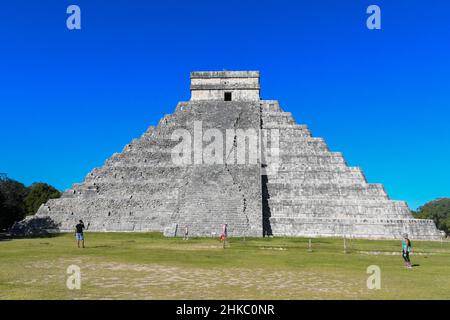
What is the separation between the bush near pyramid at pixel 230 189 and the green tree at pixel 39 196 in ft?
56.6

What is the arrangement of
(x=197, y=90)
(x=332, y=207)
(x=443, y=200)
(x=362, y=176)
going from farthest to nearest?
(x=443, y=200)
(x=197, y=90)
(x=362, y=176)
(x=332, y=207)

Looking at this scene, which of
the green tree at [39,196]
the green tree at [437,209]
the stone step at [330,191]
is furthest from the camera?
the green tree at [437,209]

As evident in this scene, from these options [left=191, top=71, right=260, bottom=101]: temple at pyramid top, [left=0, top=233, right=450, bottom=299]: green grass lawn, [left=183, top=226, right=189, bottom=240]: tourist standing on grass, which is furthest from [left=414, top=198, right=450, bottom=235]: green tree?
[left=0, top=233, right=450, bottom=299]: green grass lawn

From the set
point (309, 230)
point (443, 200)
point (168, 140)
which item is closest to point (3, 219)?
point (168, 140)

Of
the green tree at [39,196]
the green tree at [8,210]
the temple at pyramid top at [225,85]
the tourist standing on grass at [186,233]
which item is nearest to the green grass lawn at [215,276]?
the tourist standing on grass at [186,233]

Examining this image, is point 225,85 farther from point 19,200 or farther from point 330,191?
point 19,200

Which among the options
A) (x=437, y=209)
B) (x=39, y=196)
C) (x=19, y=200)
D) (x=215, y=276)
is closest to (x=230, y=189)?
(x=215, y=276)

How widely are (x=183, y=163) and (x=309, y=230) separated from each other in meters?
10.9

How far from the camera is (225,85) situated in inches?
1668

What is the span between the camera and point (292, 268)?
45.4 ft

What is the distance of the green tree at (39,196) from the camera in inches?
1986

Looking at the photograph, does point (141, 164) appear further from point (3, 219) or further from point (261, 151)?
point (3, 219)

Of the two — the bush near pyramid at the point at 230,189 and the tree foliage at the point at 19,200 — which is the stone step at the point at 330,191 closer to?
the bush near pyramid at the point at 230,189

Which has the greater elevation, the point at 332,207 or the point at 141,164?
the point at 141,164
